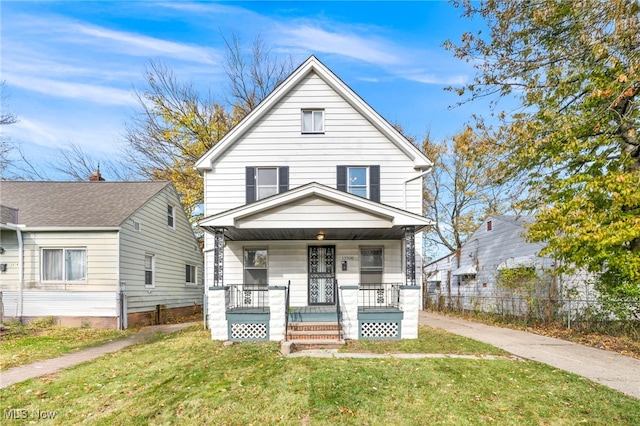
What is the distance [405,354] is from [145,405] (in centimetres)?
487

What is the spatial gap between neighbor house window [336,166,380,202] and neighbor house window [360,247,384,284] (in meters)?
1.71

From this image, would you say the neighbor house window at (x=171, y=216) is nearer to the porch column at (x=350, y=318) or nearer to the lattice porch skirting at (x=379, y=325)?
the porch column at (x=350, y=318)

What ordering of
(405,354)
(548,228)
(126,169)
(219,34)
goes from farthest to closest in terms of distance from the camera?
1. (126,169)
2. (219,34)
3. (548,228)
4. (405,354)

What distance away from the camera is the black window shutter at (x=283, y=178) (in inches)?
428

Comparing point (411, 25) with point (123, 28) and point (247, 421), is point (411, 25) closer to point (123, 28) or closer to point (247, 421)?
point (123, 28)

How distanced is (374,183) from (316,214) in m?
3.07

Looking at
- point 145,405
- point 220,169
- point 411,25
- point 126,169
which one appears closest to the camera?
point 145,405

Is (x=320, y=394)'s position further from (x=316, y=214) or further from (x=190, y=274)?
(x=190, y=274)

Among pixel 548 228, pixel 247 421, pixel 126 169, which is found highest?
pixel 126 169

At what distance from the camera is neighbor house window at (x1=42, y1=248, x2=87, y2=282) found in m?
11.3

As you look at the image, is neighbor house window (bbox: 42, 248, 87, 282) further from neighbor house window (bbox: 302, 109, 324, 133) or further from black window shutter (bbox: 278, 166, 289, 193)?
neighbor house window (bbox: 302, 109, 324, 133)

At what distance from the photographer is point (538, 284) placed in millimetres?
11438

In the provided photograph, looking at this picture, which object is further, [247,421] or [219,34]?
[219,34]

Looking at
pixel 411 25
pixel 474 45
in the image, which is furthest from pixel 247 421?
pixel 411 25
